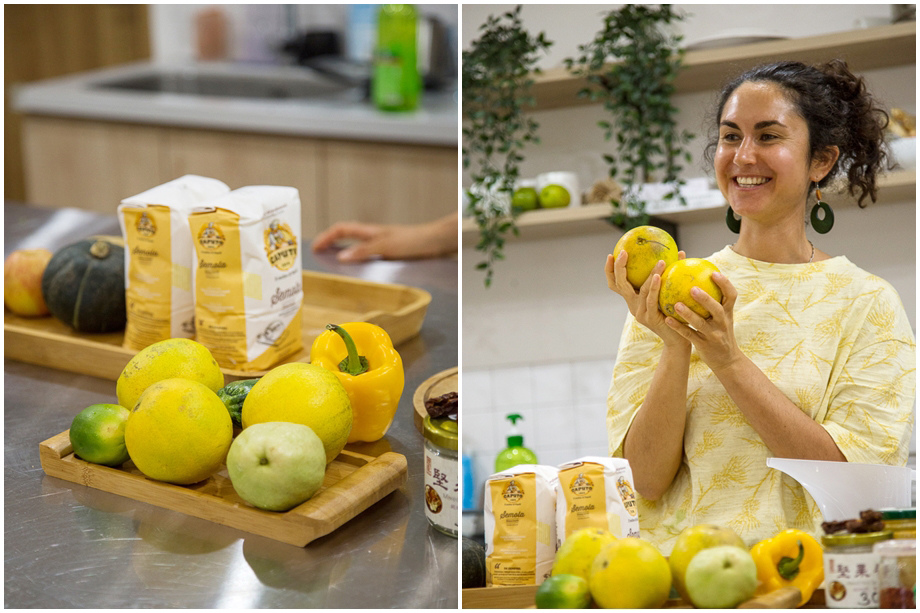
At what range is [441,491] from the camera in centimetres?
85

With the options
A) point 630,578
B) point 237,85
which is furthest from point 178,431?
point 237,85

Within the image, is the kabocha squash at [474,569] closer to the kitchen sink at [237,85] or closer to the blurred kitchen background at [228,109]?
the blurred kitchen background at [228,109]

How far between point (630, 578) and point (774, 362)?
0.48 meters

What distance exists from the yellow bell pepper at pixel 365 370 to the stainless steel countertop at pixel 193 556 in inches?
2.1

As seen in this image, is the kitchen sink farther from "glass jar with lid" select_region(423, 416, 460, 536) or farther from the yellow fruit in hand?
the yellow fruit in hand

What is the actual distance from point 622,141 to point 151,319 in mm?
1312

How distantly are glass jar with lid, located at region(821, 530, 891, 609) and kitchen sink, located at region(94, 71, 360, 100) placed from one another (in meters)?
3.12

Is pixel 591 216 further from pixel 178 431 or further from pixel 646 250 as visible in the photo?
pixel 178 431

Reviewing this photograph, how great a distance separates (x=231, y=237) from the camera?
1.14m

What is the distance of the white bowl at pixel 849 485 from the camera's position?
767 mm

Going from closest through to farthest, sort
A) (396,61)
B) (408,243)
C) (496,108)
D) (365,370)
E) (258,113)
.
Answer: (365,370) < (408,243) < (496,108) < (258,113) < (396,61)

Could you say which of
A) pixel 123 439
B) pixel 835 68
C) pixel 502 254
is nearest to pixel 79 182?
pixel 502 254

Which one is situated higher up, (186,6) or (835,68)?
(186,6)

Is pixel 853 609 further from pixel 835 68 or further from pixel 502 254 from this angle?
pixel 502 254
